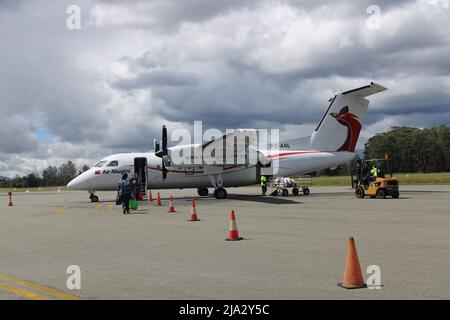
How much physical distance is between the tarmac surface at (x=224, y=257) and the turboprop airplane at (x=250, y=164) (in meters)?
11.5

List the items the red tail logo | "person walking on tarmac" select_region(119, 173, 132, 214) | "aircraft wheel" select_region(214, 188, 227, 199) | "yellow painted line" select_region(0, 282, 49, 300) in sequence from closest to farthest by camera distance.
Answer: "yellow painted line" select_region(0, 282, 49, 300), "person walking on tarmac" select_region(119, 173, 132, 214), "aircraft wheel" select_region(214, 188, 227, 199), the red tail logo

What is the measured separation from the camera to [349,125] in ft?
97.1

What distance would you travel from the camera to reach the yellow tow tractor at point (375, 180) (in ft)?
84.0

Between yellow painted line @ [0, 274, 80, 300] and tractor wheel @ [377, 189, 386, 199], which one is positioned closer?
yellow painted line @ [0, 274, 80, 300]

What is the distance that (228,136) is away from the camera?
84.7 ft

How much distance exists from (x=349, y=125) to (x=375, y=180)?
477 centimetres

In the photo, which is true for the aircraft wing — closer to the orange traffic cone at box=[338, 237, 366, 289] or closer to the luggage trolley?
the luggage trolley

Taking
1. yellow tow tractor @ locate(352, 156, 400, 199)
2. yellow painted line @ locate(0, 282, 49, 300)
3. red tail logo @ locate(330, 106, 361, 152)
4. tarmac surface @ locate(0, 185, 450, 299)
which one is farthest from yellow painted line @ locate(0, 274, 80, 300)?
red tail logo @ locate(330, 106, 361, 152)

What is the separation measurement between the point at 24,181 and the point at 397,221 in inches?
4342

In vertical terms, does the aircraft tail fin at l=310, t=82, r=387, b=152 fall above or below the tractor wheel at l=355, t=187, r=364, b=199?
above

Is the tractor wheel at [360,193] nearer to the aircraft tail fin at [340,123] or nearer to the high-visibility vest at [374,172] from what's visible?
the high-visibility vest at [374,172]

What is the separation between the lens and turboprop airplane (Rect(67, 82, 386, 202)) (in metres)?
28.2

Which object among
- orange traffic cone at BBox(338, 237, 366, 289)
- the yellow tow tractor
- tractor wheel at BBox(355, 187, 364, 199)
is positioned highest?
the yellow tow tractor

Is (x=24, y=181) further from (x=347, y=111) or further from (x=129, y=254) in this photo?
(x=129, y=254)
